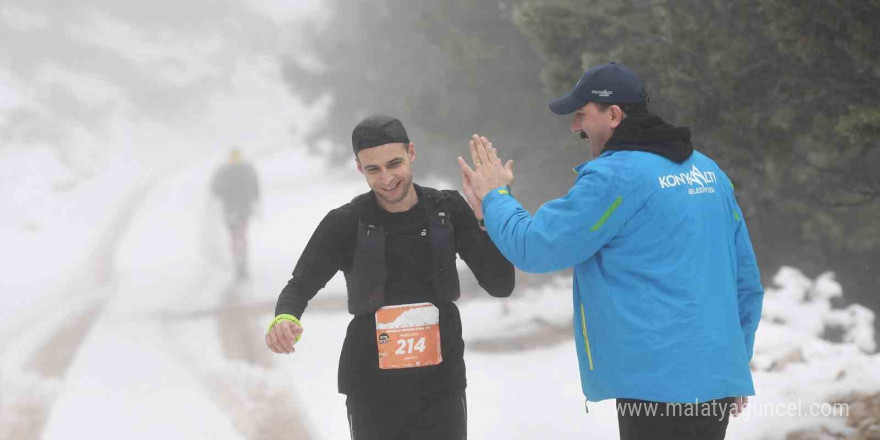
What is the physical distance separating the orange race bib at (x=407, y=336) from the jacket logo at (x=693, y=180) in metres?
1.09

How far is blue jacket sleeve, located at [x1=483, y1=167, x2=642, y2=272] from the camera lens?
8.08 ft

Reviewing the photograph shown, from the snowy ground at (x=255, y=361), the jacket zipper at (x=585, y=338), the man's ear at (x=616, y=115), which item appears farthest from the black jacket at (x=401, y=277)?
the snowy ground at (x=255, y=361)

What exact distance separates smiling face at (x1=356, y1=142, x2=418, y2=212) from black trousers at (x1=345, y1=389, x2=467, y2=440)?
0.77 metres

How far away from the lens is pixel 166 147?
3466 centimetres

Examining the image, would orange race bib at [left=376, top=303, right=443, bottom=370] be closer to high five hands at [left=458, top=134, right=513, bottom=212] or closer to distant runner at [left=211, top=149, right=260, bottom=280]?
high five hands at [left=458, top=134, right=513, bottom=212]

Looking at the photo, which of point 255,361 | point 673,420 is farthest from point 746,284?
point 255,361

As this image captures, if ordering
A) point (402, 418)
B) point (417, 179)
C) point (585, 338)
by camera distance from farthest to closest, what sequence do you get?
1. point (417, 179)
2. point (402, 418)
3. point (585, 338)

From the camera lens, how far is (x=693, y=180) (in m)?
2.56

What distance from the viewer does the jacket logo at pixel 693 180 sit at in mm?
2514

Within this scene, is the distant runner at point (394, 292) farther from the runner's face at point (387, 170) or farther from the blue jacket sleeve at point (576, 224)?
the blue jacket sleeve at point (576, 224)

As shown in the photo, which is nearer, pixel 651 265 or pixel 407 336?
pixel 651 265

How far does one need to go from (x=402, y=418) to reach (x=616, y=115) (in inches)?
54.8

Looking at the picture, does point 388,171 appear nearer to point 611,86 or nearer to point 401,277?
point 401,277

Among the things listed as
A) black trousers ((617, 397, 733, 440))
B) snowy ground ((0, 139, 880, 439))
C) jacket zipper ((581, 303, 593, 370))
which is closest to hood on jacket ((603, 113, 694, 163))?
jacket zipper ((581, 303, 593, 370))
